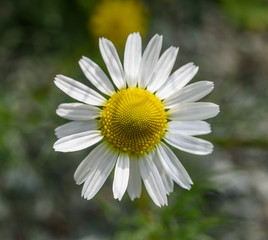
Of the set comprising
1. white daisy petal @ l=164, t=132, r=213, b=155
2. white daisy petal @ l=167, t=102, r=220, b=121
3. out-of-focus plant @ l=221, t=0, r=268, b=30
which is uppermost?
out-of-focus plant @ l=221, t=0, r=268, b=30

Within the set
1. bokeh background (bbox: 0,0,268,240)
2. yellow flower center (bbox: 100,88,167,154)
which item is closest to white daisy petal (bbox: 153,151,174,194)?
yellow flower center (bbox: 100,88,167,154)

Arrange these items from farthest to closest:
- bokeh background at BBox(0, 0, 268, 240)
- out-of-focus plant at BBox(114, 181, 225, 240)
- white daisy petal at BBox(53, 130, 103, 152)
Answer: bokeh background at BBox(0, 0, 268, 240) < out-of-focus plant at BBox(114, 181, 225, 240) < white daisy petal at BBox(53, 130, 103, 152)

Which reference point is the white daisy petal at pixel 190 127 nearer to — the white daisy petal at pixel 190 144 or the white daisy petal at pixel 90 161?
the white daisy petal at pixel 190 144

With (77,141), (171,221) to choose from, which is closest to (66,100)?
(171,221)

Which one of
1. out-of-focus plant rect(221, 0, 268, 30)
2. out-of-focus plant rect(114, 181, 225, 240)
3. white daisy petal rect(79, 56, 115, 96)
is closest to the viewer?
white daisy petal rect(79, 56, 115, 96)

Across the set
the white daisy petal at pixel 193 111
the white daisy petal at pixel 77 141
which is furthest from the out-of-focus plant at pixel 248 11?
the white daisy petal at pixel 77 141

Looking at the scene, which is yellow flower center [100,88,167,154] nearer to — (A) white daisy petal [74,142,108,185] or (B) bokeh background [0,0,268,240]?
(A) white daisy petal [74,142,108,185]

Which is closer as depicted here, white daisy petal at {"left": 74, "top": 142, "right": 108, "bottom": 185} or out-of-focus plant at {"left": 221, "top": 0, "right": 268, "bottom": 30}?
white daisy petal at {"left": 74, "top": 142, "right": 108, "bottom": 185}

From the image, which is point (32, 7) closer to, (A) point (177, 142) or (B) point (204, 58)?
(B) point (204, 58)

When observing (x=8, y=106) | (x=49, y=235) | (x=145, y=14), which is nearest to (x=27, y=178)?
(x=49, y=235)
